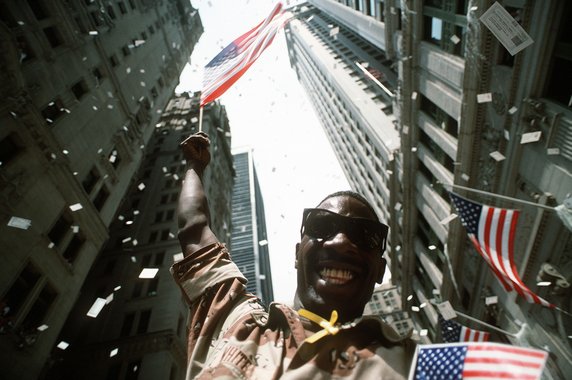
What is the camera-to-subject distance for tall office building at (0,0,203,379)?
1305cm

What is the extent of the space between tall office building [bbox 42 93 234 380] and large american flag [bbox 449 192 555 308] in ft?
52.1

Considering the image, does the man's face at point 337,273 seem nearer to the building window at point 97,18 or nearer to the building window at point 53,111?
the building window at point 53,111

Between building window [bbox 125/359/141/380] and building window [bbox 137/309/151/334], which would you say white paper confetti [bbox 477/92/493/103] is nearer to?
building window [bbox 125/359/141/380]

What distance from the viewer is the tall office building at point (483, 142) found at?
8195mm

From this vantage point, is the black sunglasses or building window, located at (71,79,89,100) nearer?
the black sunglasses

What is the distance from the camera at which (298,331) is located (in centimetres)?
280

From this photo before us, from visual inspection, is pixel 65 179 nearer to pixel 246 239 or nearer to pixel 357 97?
pixel 357 97

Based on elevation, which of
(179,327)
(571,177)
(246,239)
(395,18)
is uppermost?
(395,18)

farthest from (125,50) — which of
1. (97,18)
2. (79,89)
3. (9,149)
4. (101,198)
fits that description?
(9,149)

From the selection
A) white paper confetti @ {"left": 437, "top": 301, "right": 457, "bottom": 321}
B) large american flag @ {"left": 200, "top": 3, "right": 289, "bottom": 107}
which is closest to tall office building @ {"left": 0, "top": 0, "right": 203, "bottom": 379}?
large american flag @ {"left": 200, "top": 3, "right": 289, "bottom": 107}

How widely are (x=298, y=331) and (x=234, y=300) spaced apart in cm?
93

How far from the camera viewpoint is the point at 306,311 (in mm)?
2891

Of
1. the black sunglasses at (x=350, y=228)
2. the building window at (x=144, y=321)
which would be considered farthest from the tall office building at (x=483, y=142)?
the building window at (x=144, y=321)

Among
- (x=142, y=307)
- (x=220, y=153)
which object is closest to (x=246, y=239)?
(x=220, y=153)
